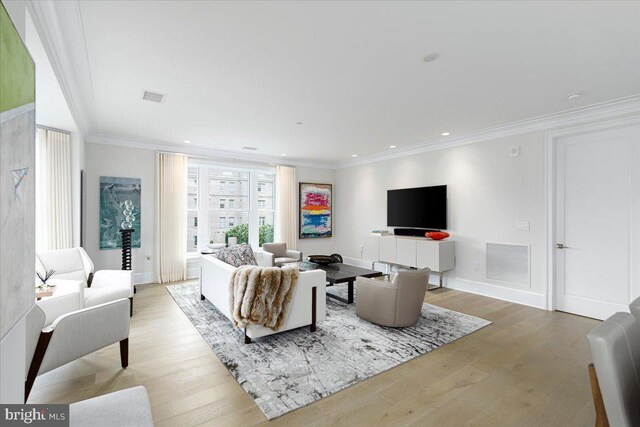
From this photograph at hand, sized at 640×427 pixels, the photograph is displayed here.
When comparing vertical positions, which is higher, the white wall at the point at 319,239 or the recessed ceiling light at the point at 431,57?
the recessed ceiling light at the point at 431,57

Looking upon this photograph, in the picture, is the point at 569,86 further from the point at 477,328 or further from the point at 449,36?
the point at 477,328

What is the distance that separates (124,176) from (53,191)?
1279 millimetres

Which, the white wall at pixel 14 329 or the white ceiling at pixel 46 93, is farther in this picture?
the white ceiling at pixel 46 93

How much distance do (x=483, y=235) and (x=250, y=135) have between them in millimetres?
4156

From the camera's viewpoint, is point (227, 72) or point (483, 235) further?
point (483, 235)

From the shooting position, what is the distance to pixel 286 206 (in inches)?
270

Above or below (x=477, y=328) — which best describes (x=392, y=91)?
above

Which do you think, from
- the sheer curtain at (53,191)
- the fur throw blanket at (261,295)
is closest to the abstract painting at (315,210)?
the fur throw blanket at (261,295)

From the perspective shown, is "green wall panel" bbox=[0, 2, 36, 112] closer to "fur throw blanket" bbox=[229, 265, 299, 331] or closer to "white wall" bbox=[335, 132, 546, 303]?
"fur throw blanket" bbox=[229, 265, 299, 331]

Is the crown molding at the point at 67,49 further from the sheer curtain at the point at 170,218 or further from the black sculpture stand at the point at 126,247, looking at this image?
the sheer curtain at the point at 170,218

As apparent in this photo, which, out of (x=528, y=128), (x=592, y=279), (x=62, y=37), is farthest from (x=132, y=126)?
(x=592, y=279)

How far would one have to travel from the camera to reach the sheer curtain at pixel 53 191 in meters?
3.79

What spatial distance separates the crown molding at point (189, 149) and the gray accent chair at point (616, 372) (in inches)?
238

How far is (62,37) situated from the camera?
217cm
